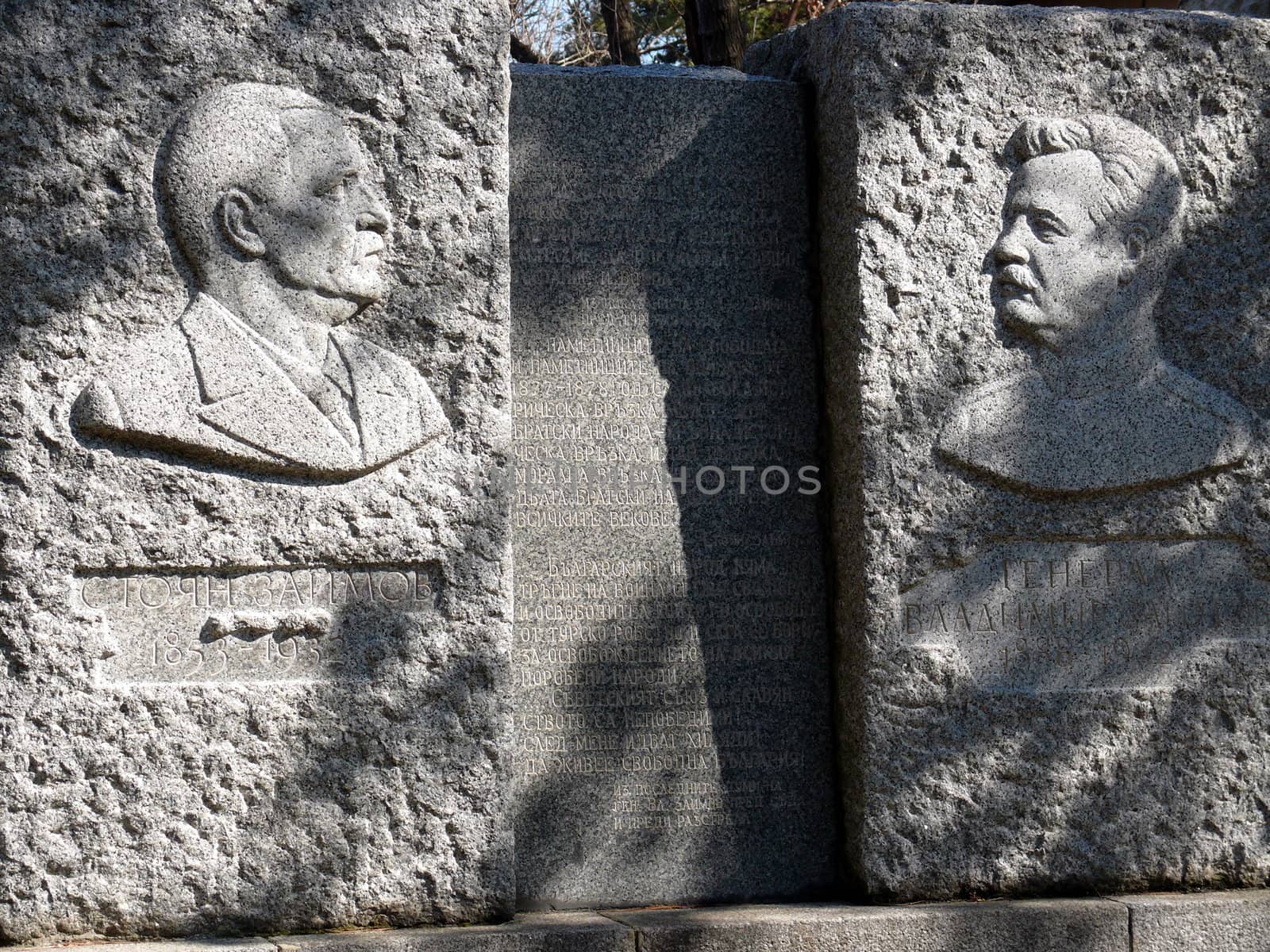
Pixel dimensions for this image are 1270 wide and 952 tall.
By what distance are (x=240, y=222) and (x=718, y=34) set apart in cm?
473

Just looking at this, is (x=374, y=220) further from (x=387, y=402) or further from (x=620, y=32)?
(x=620, y=32)

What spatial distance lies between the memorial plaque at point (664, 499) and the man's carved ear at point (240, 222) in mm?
762

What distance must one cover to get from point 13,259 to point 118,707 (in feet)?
3.39

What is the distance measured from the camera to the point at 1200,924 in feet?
11.8

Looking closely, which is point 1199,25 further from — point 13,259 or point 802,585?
point 13,259

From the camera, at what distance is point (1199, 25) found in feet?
13.1

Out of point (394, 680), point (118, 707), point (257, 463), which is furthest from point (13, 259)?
point (394, 680)

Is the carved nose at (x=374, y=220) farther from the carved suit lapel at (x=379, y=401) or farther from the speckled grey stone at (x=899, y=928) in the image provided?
the speckled grey stone at (x=899, y=928)

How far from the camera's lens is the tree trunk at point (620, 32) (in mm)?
8818

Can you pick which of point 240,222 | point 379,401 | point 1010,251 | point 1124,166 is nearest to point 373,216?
point 240,222

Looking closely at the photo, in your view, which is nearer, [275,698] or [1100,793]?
[275,698]

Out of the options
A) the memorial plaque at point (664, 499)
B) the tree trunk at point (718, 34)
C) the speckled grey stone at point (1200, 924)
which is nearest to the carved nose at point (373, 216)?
the memorial plaque at point (664, 499)

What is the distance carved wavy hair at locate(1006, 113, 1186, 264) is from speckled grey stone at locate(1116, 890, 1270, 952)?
169cm

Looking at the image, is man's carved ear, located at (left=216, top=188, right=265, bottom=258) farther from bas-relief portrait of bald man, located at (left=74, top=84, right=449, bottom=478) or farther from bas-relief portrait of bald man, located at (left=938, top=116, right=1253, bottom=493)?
bas-relief portrait of bald man, located at (left=938, top=116, right=1253, bottom=493)
